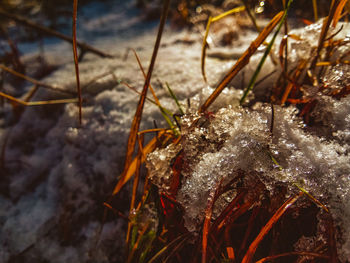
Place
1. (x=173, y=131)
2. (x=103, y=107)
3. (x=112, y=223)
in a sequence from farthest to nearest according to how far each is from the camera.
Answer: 1. (x=103, y=107)
2. (x=112, y=223)
3. (x=173, y=131)

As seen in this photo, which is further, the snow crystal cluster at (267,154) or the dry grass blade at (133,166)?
the dry grass blade at (133,166)

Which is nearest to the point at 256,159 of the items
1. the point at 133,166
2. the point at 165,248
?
the point at 165,248

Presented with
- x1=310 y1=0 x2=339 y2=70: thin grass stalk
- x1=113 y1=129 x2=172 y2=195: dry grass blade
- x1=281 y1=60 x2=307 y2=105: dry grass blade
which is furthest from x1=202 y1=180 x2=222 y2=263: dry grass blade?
x1=310 y1=0 x2=339 y2=70: thin grass stalk

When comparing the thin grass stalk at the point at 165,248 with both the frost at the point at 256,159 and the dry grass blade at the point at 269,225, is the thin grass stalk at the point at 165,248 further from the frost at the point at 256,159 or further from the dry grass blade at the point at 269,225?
the dry grass blade at the point at 269,225

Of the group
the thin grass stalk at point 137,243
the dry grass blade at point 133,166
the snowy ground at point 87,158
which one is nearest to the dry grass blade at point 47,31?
the snowy ground at point 87,158

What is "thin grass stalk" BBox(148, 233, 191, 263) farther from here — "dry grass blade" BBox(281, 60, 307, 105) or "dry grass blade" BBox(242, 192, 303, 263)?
"dry grass blade" BBox(281, 60, 307, 105)

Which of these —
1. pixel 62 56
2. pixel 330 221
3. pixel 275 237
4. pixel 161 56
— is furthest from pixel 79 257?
pixel 62 56

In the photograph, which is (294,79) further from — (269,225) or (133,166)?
(133,166)

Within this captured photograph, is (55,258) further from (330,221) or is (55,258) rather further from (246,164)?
(330,221)
